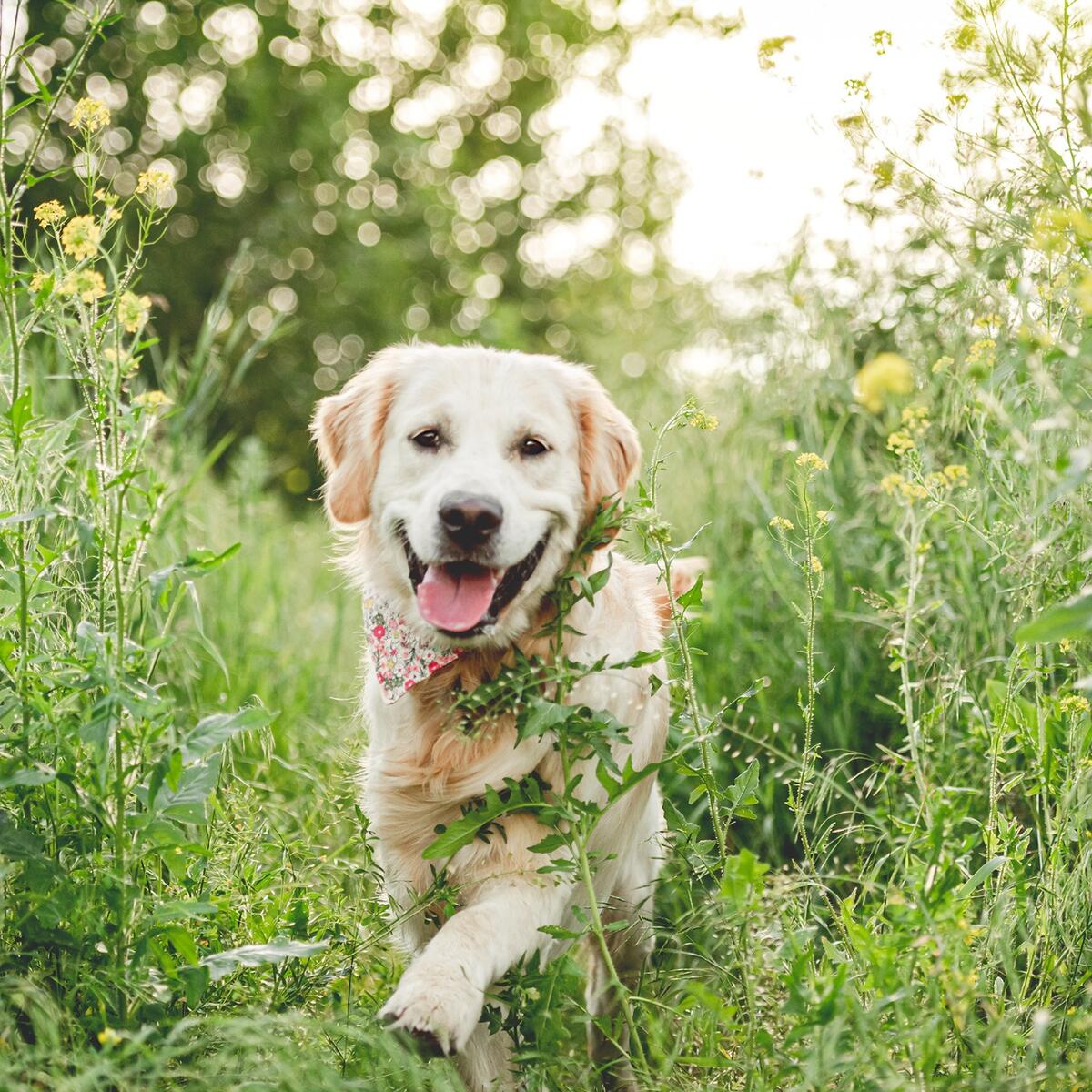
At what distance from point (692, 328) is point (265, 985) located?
5160 millimetres

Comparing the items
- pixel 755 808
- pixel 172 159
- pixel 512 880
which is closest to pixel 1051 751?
pixel 512 880

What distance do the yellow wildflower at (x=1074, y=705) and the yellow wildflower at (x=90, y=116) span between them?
6.96ft

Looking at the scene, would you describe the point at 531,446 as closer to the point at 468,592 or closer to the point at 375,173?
the point at 468,592

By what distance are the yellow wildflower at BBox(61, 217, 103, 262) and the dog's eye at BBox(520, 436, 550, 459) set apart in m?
1.02

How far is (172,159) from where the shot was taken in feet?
55.3

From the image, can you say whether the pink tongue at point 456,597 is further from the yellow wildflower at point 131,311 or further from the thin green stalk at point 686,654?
the yellow wildflower at point 131,311

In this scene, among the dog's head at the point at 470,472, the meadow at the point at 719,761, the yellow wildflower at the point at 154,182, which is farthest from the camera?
the dog's head at the point at 470,472

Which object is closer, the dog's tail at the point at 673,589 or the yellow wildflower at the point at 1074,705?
the yellow wildflower at the point at 1074,705

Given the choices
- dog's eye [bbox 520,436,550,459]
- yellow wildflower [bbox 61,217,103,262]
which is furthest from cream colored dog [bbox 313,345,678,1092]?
yellow wildflower [bbox 61,217,103,262]

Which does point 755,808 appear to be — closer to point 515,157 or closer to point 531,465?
point 531,465

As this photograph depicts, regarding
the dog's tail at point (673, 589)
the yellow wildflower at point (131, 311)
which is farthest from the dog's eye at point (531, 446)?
the yellow wildflower at point (131, 311)

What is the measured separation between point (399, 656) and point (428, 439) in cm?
51

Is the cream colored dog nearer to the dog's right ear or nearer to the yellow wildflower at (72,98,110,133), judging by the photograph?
the dog's right ear

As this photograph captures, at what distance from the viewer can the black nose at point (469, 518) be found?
2.26m
